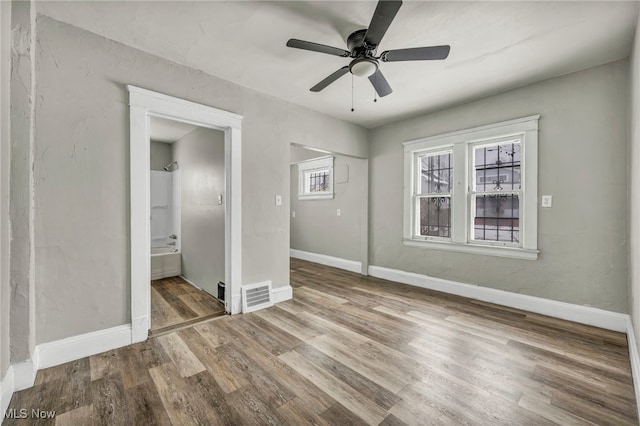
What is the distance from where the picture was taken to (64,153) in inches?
82.0

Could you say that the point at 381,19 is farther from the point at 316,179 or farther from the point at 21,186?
the point at 316,179

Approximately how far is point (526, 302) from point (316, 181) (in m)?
4.31

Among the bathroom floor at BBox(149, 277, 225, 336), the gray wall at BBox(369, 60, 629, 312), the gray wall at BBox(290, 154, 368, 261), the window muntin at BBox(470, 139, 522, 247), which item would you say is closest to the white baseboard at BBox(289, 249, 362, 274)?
the gray wall at BBox(290, 154, 368, 261)

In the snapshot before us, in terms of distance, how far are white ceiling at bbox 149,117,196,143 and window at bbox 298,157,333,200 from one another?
103 inches

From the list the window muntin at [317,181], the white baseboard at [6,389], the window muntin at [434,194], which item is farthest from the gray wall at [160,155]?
the window muntin at [434,194]

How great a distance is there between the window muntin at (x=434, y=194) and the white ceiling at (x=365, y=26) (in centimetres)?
122

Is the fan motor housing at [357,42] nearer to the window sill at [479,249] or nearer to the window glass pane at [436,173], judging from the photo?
the window glass pane at [436,173]

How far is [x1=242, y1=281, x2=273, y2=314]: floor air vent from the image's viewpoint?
3100 millimetres

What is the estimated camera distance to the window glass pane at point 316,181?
5.97 meters

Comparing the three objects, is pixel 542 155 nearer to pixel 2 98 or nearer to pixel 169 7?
pixel 169 7

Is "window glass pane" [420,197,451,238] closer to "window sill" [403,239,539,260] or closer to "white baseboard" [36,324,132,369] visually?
"window sill" [403,239,539,260]

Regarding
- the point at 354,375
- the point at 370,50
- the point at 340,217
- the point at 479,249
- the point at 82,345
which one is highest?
the point at 370,50

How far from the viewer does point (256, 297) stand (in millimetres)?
3199

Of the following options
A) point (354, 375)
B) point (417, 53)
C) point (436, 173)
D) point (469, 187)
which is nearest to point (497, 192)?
point (469, 187)
